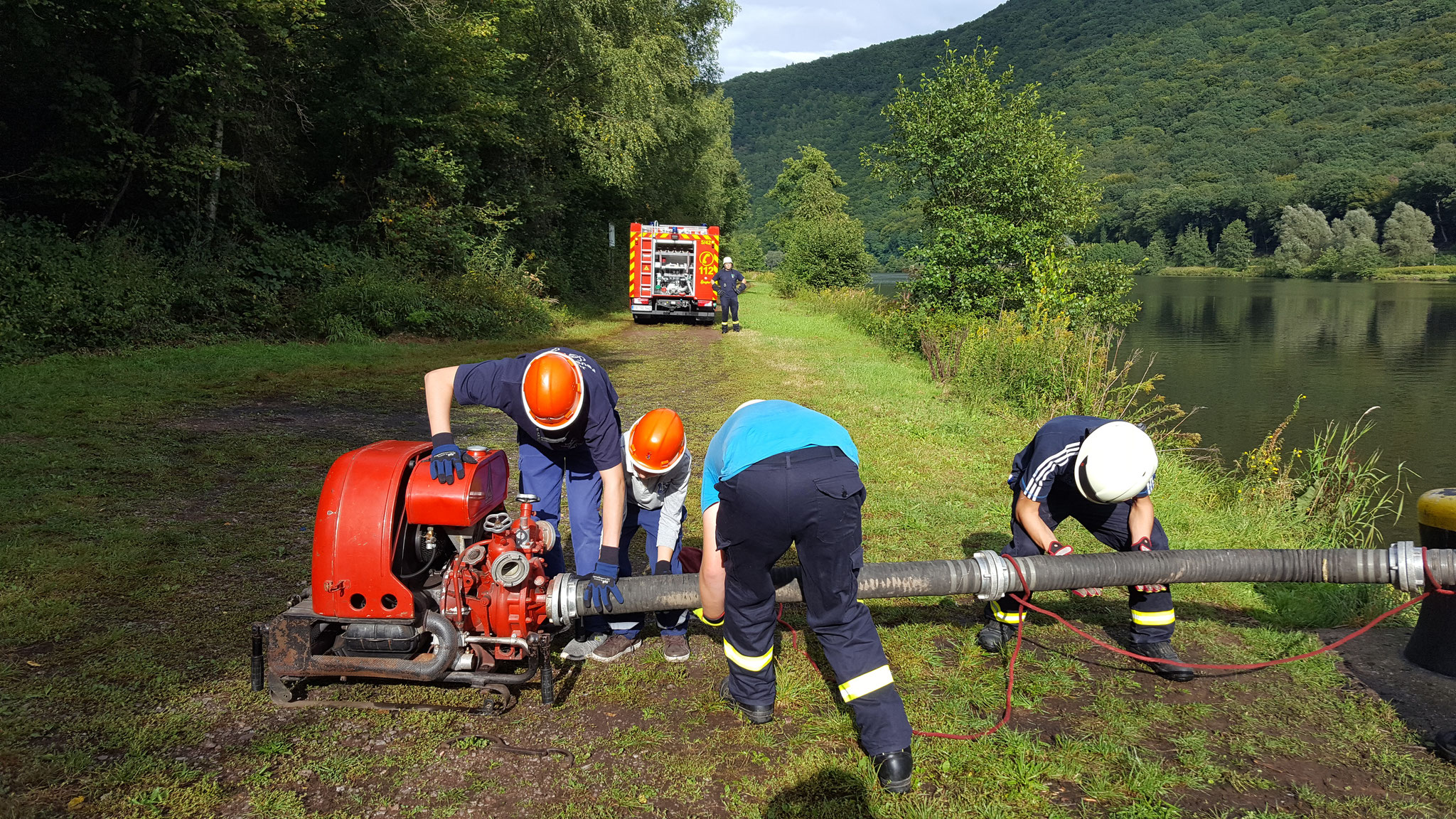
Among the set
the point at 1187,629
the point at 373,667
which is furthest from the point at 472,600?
the point at 1187,629

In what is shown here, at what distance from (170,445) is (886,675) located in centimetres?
743

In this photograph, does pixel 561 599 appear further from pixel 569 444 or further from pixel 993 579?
pixel 993 579

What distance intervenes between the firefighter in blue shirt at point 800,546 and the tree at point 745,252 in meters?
61.9

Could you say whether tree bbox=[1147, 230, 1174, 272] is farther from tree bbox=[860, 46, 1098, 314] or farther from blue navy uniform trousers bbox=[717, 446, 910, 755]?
blue navy uniform trousers bbox=[717, 446, 910, 755]

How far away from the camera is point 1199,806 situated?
3107 millimetres

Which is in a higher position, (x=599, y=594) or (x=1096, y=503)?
(x=1096, y=503)

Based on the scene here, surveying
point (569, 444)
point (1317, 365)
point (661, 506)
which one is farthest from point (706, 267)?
point (569, 444)

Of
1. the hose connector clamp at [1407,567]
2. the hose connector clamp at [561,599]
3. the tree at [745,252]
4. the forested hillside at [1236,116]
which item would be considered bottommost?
the hose connector clamp at [561,599]

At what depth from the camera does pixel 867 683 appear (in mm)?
3262

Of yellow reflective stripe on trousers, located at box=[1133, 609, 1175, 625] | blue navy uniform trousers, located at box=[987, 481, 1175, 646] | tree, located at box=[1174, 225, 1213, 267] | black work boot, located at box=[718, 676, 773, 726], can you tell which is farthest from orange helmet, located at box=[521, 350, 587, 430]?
tree, located at box=[1174, 225, 1213, 267]

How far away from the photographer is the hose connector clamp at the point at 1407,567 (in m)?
3.63

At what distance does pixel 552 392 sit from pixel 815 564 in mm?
1441

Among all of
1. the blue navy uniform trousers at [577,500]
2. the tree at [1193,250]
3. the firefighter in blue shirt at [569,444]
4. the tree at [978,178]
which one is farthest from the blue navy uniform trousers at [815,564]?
the tree at [1193,250]

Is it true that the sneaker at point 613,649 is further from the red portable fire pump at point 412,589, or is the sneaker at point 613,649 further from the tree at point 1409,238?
the tree at point 1409,238
